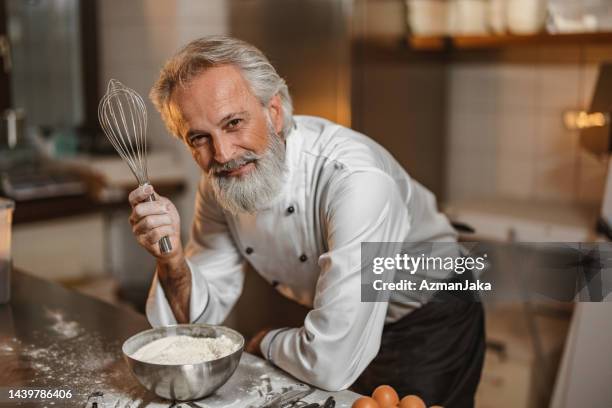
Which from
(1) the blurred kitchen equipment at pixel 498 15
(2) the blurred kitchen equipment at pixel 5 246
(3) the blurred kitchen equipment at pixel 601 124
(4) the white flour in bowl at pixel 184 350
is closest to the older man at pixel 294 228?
(4) the white flour in bowl at pixel 184 350

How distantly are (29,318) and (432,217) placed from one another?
3.26 feet

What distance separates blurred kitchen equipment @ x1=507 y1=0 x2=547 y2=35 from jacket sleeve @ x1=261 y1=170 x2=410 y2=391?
1.65 metres

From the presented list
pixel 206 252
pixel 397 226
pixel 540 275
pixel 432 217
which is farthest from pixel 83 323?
pixel 540 275

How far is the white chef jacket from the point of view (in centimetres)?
131

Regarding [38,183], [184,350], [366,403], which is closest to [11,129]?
[38,183]

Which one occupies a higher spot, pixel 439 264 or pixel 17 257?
pixel 439 264

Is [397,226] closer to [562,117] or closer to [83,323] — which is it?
[83,323]

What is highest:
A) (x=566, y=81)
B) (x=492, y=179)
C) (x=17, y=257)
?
(x=566, y=81)

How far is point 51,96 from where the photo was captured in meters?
3.61

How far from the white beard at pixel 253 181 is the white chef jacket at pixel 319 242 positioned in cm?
6

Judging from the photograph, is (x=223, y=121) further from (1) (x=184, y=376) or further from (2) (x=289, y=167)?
(1) (x=184, y=376)

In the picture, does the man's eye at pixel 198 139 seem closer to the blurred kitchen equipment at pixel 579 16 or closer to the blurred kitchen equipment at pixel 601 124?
the blurred kitchen equipment at pixel 601 124

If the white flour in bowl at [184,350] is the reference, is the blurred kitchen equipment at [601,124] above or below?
above

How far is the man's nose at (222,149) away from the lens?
1.33 meters
